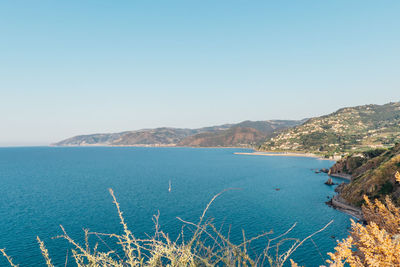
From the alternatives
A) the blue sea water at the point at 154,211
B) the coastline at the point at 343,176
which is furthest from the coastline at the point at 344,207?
the coastline at the point at 343,176

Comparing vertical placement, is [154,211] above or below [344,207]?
above

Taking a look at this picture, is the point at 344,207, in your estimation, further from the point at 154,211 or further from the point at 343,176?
the point at 343,176

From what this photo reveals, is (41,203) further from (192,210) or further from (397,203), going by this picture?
(397,203)

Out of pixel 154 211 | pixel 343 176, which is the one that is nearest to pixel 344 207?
pixel 154 211

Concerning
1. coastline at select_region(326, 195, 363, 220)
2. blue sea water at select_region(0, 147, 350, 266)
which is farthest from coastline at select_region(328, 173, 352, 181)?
coastline at select_region(326, 195, 363, 220)

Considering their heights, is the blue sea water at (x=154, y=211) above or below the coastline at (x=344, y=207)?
above

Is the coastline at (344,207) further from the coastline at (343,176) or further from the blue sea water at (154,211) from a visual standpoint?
the coastline at (343,176)

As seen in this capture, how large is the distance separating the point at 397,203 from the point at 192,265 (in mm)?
64440

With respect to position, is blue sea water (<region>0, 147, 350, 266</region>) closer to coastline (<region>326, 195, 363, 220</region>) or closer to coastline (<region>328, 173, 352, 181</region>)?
coastline (<region>326, 195, 363, 220</region>)

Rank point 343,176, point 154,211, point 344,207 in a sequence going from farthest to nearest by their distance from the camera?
point 343,176, point 344,207, point 154,211

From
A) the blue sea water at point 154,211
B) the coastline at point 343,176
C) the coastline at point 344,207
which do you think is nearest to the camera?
the blue sea water at point 154,211

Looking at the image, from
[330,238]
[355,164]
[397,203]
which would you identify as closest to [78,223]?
[330,238]

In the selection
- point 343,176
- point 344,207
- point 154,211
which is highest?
point 154,211

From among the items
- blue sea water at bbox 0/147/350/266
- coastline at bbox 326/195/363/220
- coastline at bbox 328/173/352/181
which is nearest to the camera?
blue sea water at bbox 0/147/350/266
